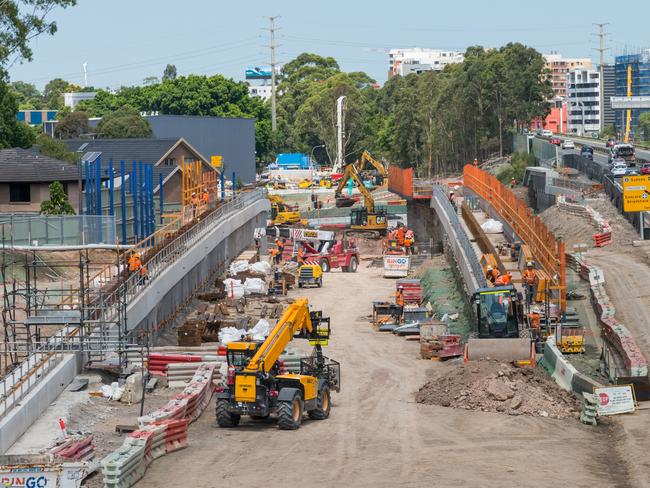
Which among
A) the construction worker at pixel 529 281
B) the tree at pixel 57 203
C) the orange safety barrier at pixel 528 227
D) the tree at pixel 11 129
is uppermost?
the tree at pixel 11 129

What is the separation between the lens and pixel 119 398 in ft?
106

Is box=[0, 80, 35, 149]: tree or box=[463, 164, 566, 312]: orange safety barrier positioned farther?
box=[0, 80, 35, 149]: tree

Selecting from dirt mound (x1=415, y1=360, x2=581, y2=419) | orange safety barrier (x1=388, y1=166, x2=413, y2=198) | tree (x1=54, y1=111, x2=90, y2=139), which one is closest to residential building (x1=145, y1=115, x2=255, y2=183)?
tree (x1=54, y1=111, x2=90, y2=139)

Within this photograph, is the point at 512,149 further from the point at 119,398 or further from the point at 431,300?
the point at 119,398

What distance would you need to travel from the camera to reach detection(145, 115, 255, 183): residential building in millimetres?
130625

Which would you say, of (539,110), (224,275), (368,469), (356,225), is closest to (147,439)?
(368,469)

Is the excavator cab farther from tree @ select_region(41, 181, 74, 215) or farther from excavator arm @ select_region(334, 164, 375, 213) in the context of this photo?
excavator arm @ select_region(334, 164, 375, 213)

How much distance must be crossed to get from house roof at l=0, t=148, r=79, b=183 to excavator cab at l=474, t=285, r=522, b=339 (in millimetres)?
28238

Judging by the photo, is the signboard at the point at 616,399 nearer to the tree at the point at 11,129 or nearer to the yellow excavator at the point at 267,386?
the yellow excavator at the point at 267,386

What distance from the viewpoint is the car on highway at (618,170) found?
87.3 metres

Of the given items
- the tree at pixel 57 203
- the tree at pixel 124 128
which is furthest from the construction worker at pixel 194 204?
the tree at pixel 124 128

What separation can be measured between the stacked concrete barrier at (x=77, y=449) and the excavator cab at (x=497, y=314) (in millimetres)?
14236

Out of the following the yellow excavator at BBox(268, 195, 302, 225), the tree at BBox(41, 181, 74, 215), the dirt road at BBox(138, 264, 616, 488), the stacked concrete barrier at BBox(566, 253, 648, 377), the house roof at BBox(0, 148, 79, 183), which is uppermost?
the house roof at BBox(0, 148, 79, 183)

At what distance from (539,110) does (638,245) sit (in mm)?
73713
